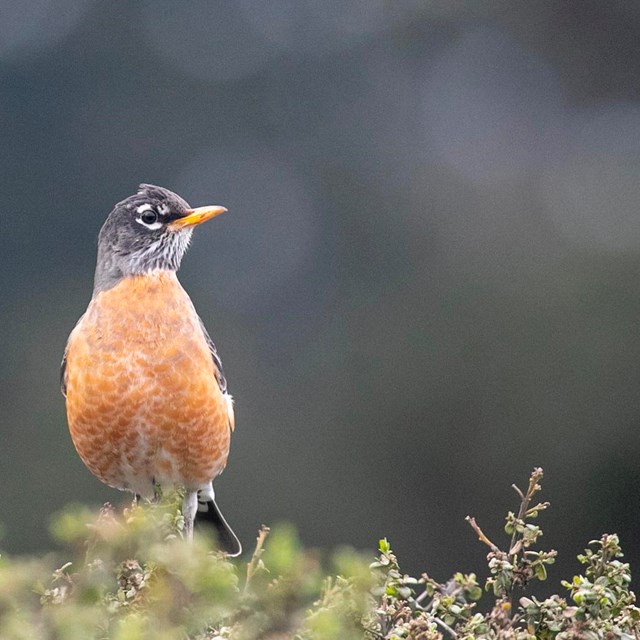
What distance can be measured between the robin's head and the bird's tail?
934 mm

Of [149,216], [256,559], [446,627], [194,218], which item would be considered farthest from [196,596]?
[149,216]

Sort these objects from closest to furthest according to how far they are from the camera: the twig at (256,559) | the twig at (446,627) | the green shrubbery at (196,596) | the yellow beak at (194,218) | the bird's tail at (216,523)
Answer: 1. the green shrubbery at (196,596)
2. the twig at (256,559)
3. the twig at (446,627)
4. the yellow beak at (194,218)
5. the bird's tail at (216,523)

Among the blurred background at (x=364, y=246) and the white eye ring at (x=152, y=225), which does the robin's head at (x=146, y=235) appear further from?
the blurred background at (x=364, y=246)

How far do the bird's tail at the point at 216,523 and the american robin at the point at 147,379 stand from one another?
0.21m

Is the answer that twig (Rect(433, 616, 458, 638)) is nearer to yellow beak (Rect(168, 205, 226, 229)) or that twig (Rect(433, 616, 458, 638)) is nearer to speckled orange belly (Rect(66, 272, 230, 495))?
speckled orange belly (Rect(66, 272, 230, 495))

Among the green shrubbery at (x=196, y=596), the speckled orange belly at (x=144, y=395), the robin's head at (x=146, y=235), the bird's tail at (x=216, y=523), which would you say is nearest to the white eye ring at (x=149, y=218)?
the robin's head at (x=146, y=235)

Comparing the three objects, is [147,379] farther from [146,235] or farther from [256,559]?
[256,559]

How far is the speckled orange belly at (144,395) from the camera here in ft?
13.6

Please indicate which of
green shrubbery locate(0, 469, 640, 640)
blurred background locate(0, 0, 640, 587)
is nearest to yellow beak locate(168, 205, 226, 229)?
green shrubbery locate(0, 469, 640, 640)

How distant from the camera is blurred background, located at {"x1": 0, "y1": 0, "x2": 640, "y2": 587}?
8.84 metres

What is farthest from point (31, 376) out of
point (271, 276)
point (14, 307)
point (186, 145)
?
point (186, 145)

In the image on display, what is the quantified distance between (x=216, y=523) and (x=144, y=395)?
1039 mm

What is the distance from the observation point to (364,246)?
11328mm

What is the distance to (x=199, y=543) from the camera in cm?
140
